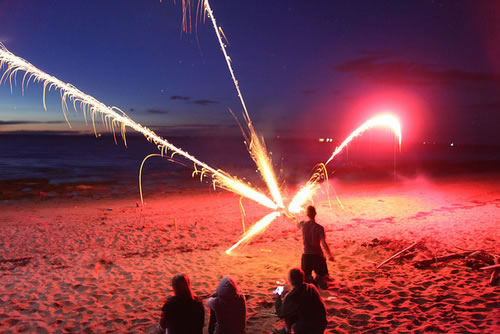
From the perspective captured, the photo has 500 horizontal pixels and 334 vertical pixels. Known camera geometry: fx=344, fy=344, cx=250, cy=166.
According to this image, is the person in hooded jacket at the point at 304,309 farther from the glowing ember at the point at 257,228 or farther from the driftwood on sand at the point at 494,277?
the glowing ember at the point at 257,228

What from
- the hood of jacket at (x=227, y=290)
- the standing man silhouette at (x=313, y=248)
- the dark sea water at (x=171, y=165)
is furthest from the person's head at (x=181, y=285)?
the dark sea water at (x=171, y=165)

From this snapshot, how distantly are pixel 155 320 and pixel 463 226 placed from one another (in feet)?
32.0

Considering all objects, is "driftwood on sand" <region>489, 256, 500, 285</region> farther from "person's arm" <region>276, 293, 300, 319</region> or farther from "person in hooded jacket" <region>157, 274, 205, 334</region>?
"person in hooded jacket" <region>157, 274, 205, 334</region>

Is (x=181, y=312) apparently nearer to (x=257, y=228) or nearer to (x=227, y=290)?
(x=227, y=290)

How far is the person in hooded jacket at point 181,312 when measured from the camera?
11.9 ft

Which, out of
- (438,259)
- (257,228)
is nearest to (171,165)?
(257,228)

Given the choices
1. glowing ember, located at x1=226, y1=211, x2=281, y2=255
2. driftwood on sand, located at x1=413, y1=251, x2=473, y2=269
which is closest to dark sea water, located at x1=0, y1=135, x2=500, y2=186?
glowing ember, located at x1=226, y1=211, x2=281, y2=255

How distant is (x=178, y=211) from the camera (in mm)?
16328

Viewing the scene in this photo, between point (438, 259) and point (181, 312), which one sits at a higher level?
point (181, 312)

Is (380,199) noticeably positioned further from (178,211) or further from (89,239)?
(89,239)

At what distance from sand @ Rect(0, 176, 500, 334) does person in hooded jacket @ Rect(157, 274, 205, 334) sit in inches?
60.5

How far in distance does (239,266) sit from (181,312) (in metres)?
4.47

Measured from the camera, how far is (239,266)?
26.2 ft

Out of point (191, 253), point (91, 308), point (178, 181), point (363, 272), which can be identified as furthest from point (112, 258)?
point (178, 181)
